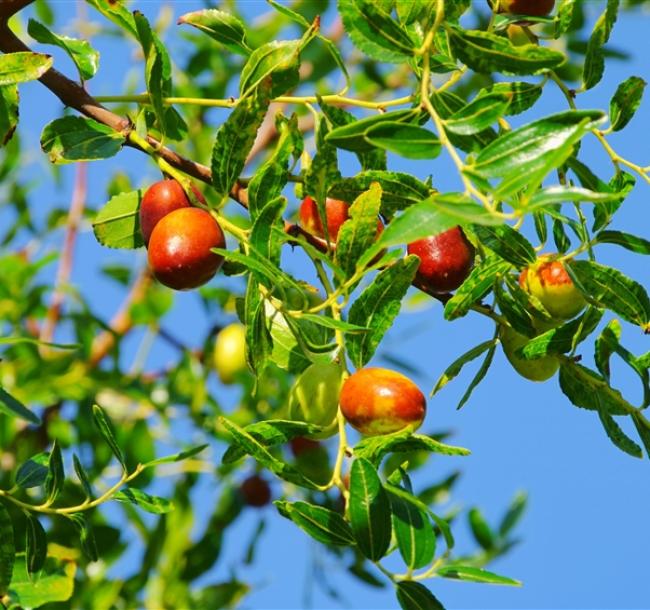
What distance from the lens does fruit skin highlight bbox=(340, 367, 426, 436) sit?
1.27 m

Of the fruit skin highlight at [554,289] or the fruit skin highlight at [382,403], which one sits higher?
the fruit skin highlight at [554,289]

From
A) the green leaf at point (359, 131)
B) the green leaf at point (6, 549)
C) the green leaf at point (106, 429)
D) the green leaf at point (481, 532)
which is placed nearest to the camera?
the green leaf at point (359, 131)

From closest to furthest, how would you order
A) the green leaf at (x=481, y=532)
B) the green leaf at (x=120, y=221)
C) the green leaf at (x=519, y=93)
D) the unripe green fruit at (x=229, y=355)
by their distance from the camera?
the green leaf at (x=519, y=93)
the green leaf at (x=120, y=221)
the green leaf at (x=481, y=532)
the unripe green fruit at (x=229, y=355)

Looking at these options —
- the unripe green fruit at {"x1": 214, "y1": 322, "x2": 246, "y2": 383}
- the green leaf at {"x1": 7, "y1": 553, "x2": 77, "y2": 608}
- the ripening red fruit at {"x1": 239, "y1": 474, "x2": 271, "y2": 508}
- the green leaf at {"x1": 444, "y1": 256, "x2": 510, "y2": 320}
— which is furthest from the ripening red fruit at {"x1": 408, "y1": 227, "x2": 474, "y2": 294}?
the ripening red fruit at {"x1": 239, "y1": 474, "x2": 271, "y2": 508}

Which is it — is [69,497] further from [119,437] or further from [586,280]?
[586,280]

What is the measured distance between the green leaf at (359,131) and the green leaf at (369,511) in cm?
31

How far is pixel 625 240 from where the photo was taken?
4.50 ft

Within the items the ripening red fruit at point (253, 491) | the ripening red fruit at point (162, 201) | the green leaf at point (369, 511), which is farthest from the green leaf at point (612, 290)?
the ripening red fruit at point (253, 491)

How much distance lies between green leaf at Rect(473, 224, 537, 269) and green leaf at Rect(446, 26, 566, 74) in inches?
7.4

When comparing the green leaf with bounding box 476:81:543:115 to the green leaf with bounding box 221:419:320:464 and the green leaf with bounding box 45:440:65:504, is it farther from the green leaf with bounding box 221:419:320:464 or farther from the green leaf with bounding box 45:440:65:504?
the green leaf with bounding box 45:440:65:504

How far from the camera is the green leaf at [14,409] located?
1115mm

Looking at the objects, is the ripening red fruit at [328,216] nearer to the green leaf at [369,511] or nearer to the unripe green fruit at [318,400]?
the unripe green fruit at [318,400]

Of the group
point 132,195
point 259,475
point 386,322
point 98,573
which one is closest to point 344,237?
point 386,322

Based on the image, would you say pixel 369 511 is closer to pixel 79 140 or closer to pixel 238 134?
pixel 238 134
